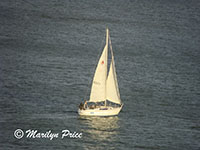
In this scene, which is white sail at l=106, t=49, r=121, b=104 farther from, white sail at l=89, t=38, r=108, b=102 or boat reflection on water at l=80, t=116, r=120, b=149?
boat reflection on water at l=80, t=116, r=120, b=149

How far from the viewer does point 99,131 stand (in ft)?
355

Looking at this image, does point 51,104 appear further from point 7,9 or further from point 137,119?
point 7,9

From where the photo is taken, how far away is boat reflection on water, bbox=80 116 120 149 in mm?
103500

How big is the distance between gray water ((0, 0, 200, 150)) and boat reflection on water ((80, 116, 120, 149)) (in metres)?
0.17

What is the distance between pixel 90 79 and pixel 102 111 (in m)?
25.8

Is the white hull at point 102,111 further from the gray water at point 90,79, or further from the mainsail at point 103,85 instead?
the mainsail at point 103,85

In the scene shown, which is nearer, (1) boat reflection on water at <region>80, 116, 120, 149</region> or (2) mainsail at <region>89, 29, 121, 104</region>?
(1) boat reflection on water at <region>80, 116, 120, 149</region>

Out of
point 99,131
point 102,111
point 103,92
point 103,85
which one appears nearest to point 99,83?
point 103,85

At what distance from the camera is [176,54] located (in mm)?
168125

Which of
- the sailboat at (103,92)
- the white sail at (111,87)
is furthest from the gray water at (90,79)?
the white sail at (111,87)

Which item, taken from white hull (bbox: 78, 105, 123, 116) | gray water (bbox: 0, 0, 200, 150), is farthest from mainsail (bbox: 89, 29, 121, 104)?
gray water (bbox: 0, 0, 200, 150)

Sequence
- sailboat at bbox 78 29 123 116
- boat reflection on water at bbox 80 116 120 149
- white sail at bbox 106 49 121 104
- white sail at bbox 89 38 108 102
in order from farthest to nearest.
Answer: white sail at bbox 106 49 121 104, white sail at bbox 89 38 108 102, sailboat at bbox 78 29 123 116, boat reflection on water at bbox 80 116 120 149

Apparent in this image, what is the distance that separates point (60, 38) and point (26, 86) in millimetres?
46396

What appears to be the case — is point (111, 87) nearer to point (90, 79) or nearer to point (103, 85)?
point (103, 85)
